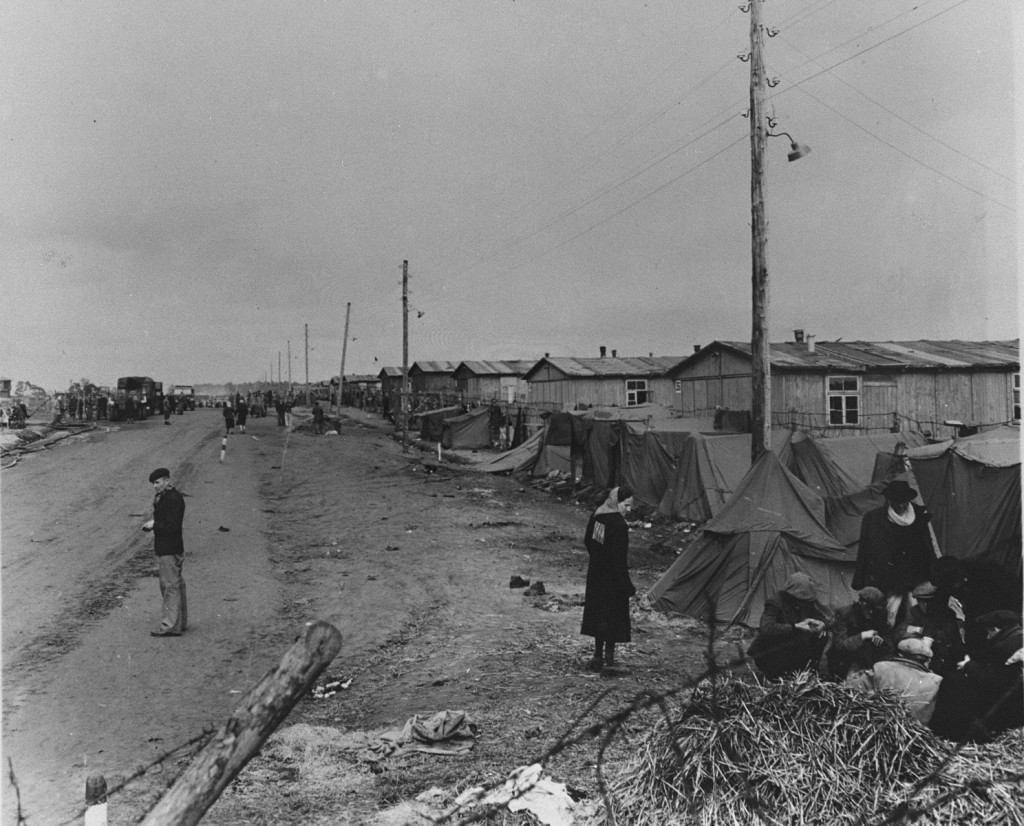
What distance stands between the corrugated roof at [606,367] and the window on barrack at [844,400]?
11.2m

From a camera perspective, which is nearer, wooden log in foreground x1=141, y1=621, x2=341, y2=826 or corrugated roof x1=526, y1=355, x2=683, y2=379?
wooden log in foreground x1=141, y1=621, x2=341, y2=826

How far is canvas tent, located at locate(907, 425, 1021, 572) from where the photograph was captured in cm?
1002

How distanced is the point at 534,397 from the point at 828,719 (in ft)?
114

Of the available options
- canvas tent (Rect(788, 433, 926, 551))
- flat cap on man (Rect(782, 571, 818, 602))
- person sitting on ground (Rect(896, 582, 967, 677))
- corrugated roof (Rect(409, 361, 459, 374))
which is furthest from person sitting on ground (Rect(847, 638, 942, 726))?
corrugated roof (Rect(409, 361, 459, 374))

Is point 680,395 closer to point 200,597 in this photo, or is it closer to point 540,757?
point 200,597

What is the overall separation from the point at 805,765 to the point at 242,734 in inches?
105

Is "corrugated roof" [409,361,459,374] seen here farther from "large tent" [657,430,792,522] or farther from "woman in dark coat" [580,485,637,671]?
"woman in dark coat" [580,485,637,671]

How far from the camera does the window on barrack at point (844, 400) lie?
2214 cm

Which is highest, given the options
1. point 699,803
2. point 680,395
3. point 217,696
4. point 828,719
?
point 680,395

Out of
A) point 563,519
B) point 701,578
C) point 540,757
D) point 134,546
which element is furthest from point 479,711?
point 563,519

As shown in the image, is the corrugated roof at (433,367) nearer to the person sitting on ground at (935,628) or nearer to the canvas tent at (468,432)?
the canvas tent at (468,432)

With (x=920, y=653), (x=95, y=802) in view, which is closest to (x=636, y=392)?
(x=920, y=653)

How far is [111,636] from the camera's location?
8.42 metres

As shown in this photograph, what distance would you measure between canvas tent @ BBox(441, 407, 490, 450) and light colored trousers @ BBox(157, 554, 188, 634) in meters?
23.6
